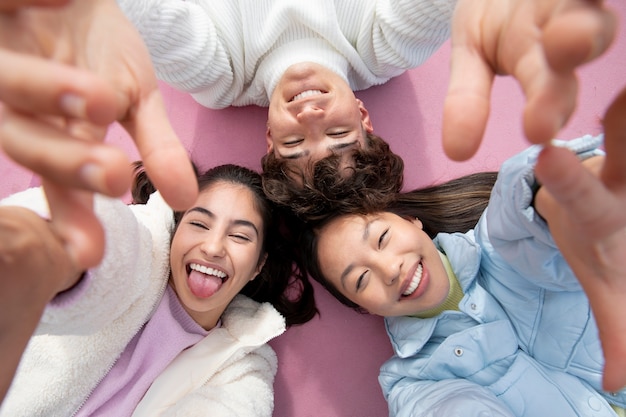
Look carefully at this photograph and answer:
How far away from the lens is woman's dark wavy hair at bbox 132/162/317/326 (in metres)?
0.97

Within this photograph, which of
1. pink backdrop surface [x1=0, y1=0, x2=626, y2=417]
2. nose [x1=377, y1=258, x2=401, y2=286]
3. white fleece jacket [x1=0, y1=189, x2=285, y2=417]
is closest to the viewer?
white fleece jacket [x1=0, y1=189, x2=285, y2=417]

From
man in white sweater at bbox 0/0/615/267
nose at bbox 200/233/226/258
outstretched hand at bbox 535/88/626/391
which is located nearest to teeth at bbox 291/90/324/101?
nose at bbox 200/233/226/258

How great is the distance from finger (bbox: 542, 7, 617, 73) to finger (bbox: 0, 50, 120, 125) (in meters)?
0.32

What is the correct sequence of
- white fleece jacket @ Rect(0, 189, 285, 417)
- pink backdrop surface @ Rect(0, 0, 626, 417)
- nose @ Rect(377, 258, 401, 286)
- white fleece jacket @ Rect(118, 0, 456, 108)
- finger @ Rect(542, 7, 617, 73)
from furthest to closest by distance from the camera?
pink backdrop surface @ Rect(0, 0, 626, 417), white fleece jacket @ Rect(118, 0, 456, 108), nose @ Rect(377, 258, 401, 286), white fleece jacket @ Rect(0, 189, 285, 417), finger @ Rect(542, 7, 617, 73)

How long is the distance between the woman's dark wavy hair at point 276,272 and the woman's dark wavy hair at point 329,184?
0.07m

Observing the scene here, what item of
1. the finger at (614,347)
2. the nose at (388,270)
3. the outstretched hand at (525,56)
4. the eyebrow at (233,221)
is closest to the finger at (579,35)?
the outstretched hand at (525,56)

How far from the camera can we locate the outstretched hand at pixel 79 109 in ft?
0.99

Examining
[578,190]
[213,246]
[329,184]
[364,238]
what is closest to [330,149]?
[329,184]

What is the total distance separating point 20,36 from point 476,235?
0.85 m

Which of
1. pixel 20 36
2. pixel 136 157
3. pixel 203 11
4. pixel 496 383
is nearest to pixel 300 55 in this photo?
pixel 203 11

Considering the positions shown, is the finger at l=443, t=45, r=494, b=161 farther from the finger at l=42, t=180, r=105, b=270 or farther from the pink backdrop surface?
Result: the pink backdrop surface

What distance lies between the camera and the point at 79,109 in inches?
12.0

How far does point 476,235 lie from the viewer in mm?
927

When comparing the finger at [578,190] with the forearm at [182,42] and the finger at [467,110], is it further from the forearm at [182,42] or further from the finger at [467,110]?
the forearm at [182,42]
